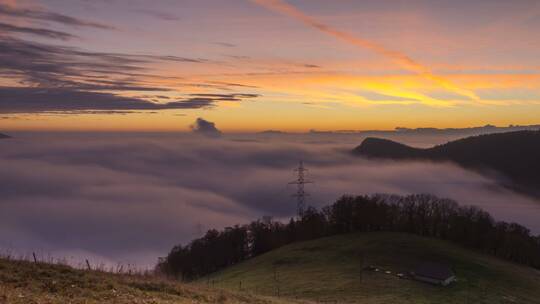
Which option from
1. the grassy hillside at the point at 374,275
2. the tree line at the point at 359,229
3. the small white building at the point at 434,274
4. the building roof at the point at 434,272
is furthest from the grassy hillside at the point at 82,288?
the tree line at the point at 359,229

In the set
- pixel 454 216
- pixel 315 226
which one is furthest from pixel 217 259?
pixel 454 216


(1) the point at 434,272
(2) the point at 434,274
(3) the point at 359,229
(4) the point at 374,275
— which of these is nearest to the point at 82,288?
(4) the point at 374,275

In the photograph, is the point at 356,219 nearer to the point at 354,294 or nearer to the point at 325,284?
the point at 325,284

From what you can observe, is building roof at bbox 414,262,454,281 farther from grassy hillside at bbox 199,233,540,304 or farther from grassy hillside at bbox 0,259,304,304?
grassy hillside at bbox 0,259,304,304

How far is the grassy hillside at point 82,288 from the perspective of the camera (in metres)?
18.7

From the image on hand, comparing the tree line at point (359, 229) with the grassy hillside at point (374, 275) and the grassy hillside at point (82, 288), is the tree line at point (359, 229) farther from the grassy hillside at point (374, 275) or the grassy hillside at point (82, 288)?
the grassy hillside at point (82, 288)

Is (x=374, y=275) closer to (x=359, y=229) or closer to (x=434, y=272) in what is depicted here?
(x=434, y=272)

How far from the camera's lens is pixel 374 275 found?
66.9m

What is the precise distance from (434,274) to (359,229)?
56.7 metres

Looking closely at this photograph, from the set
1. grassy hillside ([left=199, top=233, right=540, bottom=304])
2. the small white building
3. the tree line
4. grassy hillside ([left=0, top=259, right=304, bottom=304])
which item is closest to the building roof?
the small white building

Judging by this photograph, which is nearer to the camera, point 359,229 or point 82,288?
point 82,288

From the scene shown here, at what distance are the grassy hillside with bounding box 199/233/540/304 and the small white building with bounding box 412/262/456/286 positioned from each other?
136 cm

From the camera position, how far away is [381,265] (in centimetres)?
7556

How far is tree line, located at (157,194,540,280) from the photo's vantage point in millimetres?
109188
